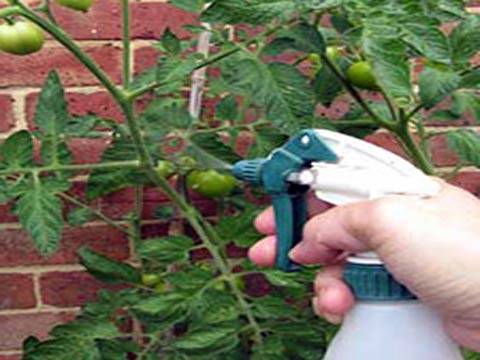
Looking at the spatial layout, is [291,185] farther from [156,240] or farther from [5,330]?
[5,330]

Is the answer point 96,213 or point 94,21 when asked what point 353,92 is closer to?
point 96,213

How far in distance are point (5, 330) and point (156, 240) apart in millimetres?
528

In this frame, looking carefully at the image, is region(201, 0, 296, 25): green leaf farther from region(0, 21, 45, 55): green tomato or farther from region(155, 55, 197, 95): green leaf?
region(0, 21, 45, 55): green tomato

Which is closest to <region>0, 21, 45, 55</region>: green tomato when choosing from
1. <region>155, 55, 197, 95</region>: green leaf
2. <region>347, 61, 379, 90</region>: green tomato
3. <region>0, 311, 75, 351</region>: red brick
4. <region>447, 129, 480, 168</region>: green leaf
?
<region>155, 55, 197, 95</region>: green leaf

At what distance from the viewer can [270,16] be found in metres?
1.00

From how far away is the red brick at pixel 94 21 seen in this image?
162 cm

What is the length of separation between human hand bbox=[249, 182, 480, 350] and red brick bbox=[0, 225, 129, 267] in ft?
2.78

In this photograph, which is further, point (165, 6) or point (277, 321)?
point (165, 6)

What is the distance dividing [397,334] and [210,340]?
14.6 inches

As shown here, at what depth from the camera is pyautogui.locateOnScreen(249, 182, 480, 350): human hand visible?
0.82 metres

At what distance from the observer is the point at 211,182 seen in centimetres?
141

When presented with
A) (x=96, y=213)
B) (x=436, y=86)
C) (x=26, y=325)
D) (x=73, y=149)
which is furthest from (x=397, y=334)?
(x=26, y=325)

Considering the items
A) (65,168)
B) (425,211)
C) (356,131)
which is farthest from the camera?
(356,131)

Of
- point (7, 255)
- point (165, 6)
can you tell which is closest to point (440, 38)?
point (165, 6)
